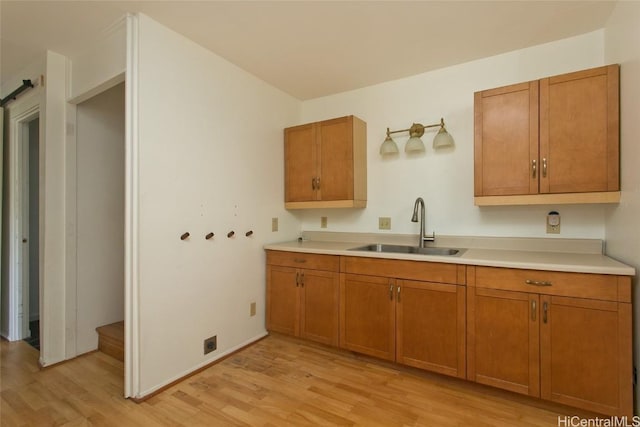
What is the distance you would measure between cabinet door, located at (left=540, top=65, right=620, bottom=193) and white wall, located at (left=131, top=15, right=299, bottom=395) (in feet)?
7.02

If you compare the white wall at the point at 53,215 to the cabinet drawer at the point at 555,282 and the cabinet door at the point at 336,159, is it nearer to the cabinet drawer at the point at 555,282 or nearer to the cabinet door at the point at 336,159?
the cabinet door at the point at 336,159

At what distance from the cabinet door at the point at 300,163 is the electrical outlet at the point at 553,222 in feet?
5.94

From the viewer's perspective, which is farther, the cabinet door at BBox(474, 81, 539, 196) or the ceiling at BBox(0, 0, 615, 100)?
the cabinet door at BBox(474, 81, 539, 196)

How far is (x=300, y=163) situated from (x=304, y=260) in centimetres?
95

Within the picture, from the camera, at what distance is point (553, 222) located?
213 cm

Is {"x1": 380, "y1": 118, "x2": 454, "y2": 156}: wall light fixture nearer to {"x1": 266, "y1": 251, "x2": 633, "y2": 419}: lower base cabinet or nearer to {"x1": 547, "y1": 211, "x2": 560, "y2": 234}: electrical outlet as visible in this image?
{"x1": 547, "y1": 211, "x2": 560, "y2": 234}: electrical outlet

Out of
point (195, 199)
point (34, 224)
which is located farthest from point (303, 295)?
point (34, 224)

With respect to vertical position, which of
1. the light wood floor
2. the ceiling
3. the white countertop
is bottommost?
the light wood floor

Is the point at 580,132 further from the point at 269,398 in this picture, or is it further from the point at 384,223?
the point at 269,398

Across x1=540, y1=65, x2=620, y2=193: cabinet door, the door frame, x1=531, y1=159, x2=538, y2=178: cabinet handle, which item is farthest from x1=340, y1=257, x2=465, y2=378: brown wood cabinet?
the door frame

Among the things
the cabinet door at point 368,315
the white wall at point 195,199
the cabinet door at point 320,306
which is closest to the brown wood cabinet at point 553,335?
the cabinet door at point 368,315

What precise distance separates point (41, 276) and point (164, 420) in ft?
4.92

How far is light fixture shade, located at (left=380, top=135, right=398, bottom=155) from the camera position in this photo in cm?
266

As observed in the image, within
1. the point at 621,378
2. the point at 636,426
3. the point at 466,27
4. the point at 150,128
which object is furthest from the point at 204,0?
the point at 636,426
